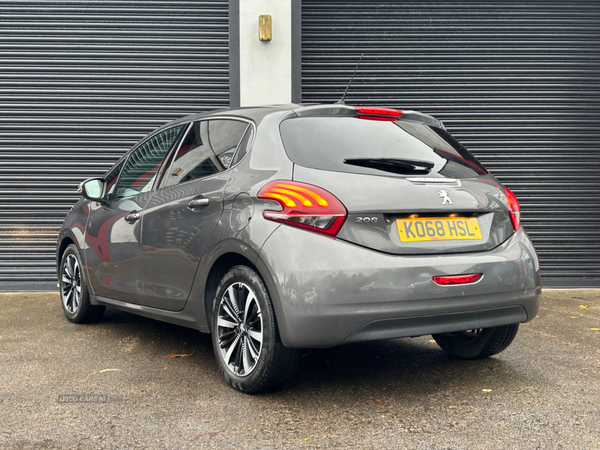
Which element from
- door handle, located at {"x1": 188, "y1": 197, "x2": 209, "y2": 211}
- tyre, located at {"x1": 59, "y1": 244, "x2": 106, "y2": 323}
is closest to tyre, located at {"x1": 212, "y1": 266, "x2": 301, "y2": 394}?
door handle, located at {"x1": 188, "y1": 197, "x2": 209, "y2": 211}

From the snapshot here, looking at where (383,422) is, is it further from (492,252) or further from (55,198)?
(55,198)

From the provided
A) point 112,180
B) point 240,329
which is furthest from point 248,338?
point 112,180

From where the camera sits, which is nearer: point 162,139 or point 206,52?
point 162,139

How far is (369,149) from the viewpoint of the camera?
3.45 meters

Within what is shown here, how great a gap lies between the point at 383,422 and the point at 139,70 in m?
6.26

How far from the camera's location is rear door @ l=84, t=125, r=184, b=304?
14.8 ft

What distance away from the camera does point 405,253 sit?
315 centimetres

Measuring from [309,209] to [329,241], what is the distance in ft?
0.62

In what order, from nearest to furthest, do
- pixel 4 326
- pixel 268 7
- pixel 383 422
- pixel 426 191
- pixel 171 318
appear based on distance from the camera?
pixel 383 422 → pixel 426 191 → pixel 171 318 → pixel 4 326 → pixel 268 7

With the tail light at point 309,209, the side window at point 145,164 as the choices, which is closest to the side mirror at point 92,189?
the side window at point 145,164

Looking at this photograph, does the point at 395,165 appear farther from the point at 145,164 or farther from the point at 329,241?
the point at 145,164

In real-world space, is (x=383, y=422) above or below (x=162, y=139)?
below

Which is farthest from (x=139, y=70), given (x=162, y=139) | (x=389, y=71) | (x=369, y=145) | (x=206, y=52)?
(x=369, y=145)

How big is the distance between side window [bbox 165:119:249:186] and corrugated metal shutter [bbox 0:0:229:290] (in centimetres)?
387
